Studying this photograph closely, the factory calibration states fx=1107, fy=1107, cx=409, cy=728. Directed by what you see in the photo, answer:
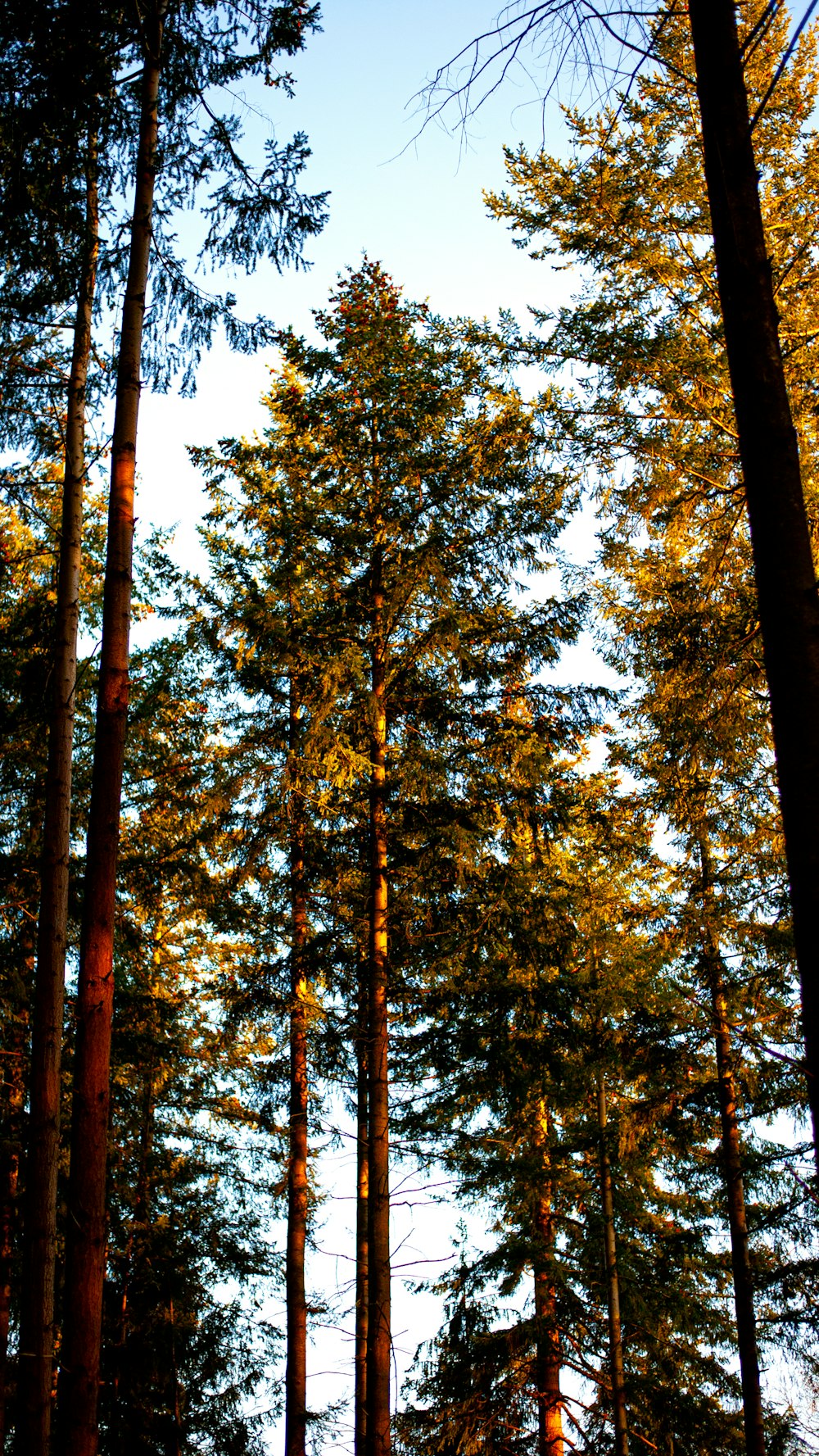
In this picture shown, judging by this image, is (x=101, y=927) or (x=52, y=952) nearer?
(x=101, y=927)

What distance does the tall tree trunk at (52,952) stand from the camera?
7191mm

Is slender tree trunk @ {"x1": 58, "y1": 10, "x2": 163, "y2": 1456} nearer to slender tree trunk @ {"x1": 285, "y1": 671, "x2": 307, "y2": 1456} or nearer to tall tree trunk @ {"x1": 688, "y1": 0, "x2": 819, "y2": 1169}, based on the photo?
slender tree trunk @ {"x1": 285, "y1": 671, "x2": 307, "y2": 1456}

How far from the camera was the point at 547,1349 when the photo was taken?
13164 millimetres

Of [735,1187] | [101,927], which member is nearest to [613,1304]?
[735,1187]

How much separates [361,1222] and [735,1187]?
188 inches

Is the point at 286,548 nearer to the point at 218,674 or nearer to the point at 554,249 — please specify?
the point at 218,674

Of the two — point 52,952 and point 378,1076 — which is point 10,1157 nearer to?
point 378,1076

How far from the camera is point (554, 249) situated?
442 inches

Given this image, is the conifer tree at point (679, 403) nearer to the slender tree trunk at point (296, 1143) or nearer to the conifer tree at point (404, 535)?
the conifer tree at point (404, 535)

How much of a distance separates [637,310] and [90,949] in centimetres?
805

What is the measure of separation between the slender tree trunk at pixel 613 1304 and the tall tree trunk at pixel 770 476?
10538 millimetres

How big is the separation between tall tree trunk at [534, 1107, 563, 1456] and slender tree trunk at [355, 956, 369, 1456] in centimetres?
207

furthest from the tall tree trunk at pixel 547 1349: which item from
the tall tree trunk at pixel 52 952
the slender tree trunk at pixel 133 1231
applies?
the tall tree trunk at pixel 52 952

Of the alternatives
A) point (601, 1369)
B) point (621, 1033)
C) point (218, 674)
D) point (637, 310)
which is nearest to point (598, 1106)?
point (621, 1033)
